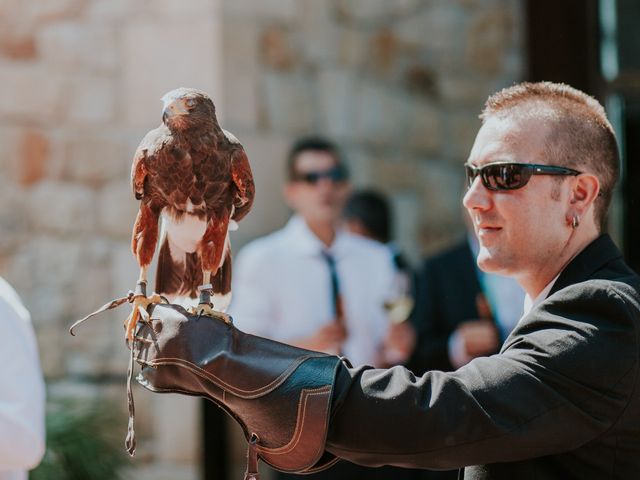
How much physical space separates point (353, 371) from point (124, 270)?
3703mm

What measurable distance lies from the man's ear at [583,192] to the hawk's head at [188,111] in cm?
71

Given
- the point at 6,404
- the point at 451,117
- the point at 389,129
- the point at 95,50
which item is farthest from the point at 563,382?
the point at 451,117

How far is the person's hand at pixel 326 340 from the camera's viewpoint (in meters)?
4.65

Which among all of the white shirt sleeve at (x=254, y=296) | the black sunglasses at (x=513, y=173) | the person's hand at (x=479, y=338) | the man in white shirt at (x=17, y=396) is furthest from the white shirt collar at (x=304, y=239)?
the black sunglasses at (x=513, y=173)

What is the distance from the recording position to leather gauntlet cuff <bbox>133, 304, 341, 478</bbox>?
1.84 meters

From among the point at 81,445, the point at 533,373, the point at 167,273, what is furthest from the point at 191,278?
the point at 81,445

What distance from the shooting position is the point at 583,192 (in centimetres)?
216

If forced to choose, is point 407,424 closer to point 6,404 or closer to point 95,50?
point 6,404

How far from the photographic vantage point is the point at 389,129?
650cm

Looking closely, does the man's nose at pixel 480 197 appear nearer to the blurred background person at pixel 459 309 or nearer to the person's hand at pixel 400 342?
the blurred background person at pixel 459 309

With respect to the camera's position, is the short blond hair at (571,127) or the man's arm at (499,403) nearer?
the man's arm at (499,403)

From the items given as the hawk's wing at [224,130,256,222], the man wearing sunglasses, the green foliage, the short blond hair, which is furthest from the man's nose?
the green foliage

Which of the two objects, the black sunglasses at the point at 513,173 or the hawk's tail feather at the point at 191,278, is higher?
the black sunglasses at the point at 513,173

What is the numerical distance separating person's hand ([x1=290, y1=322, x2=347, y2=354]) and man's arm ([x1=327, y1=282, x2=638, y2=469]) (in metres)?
2.73
